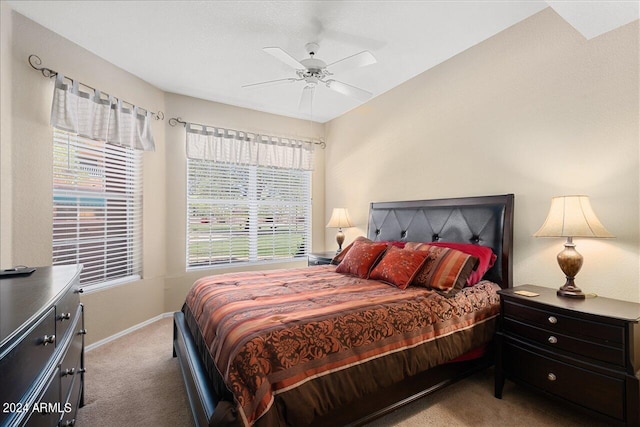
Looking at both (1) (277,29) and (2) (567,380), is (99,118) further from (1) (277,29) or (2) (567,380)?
(2) (567,380)

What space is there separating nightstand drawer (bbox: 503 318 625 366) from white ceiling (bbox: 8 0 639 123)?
2.04 meters

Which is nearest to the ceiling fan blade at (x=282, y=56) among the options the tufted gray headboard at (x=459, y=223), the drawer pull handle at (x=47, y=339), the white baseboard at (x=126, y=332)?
the tufted gray headboard at (x=459, y=223)

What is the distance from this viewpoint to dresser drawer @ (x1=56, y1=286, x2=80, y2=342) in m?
1.38

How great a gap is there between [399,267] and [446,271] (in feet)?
1.18

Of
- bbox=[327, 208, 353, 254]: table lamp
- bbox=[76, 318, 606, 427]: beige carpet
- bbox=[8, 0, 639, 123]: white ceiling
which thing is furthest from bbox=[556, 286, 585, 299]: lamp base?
bbox=[327, 208, 353, 254]: table lamp

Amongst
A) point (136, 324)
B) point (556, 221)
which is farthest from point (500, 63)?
point (136, 324)

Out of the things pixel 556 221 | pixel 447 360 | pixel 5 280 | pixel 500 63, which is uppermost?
pixel 500 63

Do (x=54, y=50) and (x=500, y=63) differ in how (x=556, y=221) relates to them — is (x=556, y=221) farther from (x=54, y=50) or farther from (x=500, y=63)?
(x=54, y=50)

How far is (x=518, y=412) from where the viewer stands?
1.97 meters

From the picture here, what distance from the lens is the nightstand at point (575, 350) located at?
5.18 ft

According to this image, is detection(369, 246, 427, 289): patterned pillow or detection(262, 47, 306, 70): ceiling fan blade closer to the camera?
detection(262, 47, 306, 70): ceiling fan blade

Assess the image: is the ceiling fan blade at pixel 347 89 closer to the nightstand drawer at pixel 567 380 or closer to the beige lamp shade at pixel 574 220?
the beige lamp shade at pixel 574 220

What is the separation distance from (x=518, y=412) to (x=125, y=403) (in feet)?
8.79

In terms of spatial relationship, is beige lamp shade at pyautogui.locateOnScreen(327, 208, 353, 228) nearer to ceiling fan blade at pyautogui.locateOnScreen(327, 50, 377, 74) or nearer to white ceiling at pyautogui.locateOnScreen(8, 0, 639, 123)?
white ceiling at pyautogui.locateOnScreen(8, 0, 639, 123)
